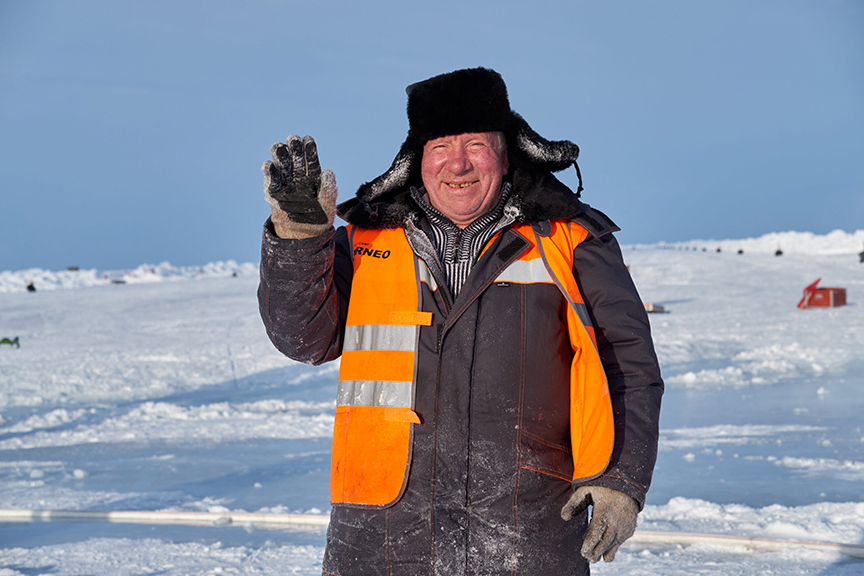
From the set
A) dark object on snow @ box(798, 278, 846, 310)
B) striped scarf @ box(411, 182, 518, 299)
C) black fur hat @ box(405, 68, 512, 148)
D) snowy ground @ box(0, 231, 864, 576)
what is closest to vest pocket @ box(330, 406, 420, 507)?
striped scarf @ box(411, 182, 518, 299)

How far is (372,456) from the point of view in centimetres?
191

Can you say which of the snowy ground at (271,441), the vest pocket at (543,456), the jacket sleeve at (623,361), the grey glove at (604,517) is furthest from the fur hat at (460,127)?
the snowy ground at (271,441)

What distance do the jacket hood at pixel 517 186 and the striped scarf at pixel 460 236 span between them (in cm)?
4

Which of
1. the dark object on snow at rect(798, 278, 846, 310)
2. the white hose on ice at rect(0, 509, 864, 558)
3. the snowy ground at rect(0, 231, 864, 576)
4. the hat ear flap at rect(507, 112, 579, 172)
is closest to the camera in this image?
the hat ear flap at rect(507, 112, 579, 172)

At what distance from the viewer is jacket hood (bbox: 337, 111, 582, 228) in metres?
2.04

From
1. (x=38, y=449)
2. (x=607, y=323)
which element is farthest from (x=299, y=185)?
(x=38, y=449)

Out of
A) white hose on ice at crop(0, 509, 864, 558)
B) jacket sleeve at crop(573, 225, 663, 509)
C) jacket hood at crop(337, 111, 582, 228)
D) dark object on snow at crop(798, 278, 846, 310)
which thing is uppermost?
dark object on snow at crop(798, 278, 846, 310)

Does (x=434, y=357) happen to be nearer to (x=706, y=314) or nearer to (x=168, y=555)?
(x=168, y=555)

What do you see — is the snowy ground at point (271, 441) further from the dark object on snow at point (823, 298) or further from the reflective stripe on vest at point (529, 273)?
the reflective stripe on vest at point (529, 273)

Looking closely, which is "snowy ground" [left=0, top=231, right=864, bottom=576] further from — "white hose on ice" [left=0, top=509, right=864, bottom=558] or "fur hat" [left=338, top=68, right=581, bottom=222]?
"fur hat" [left=338, top=68, right=581, bottom=222]

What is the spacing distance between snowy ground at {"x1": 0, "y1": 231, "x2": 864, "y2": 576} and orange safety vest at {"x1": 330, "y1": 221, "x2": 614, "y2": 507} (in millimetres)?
1899

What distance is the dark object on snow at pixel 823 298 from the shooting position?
16.8 m

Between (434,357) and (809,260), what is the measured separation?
3309cm

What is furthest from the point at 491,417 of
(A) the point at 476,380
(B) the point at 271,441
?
(B) the point at 271,441
